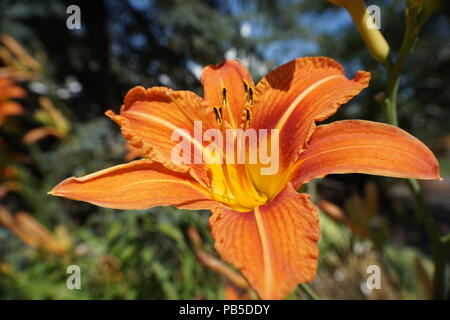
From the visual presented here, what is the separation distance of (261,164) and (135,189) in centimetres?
20

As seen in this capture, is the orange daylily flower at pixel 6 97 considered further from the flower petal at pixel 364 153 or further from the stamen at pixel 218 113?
the flower petal at pixel 364 153

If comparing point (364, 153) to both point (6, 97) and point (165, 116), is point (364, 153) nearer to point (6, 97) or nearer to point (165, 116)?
point (165, 116)

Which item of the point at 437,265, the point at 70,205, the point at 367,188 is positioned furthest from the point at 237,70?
the point at 70,205

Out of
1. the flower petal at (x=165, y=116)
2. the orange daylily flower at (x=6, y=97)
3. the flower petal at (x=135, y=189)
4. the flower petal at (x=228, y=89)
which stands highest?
the orange daylily flower at (x=6, y=97)

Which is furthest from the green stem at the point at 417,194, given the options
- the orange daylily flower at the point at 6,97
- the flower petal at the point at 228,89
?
the orange daylily flower at the point at 6,97

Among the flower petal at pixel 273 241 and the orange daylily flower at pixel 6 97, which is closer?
the flower petal at pixel 273 241

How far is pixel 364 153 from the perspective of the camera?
1.25ft

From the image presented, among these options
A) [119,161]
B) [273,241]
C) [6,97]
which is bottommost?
[273,241]

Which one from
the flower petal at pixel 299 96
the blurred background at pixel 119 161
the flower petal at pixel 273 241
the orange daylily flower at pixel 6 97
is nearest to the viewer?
the flower petal at pixel 273 241

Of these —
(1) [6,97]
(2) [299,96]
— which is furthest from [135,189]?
(1) [6,97]

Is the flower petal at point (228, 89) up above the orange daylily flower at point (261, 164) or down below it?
above

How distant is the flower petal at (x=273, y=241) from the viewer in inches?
11.4

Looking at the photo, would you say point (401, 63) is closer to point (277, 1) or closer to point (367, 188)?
point (367, 188)

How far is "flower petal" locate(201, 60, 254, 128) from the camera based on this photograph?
0.51 m
